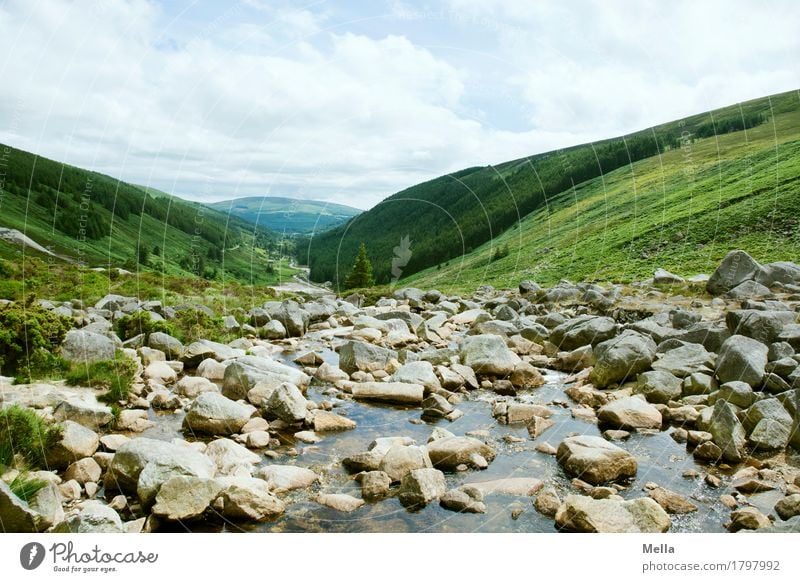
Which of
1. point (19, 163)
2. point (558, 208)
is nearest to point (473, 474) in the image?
point (558, 208)

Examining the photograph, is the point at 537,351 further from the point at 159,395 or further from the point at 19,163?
the point at 19,163

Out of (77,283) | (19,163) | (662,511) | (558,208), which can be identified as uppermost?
(558,208)

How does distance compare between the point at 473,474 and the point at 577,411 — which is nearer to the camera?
the point at 473,474

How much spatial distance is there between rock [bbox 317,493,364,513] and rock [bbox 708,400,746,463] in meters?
7.76

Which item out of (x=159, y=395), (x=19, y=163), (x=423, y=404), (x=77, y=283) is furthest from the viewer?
(x=19, y=163)

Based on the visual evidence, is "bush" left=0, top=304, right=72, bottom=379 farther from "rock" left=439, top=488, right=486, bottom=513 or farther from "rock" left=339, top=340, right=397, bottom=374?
"rock" left=439, top=488, right=486, bottom=513

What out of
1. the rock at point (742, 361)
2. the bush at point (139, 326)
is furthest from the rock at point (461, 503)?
the bush at point (139, 326)

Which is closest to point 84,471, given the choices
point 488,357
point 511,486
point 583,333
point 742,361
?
point 511,486

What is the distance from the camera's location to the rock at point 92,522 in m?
7.64

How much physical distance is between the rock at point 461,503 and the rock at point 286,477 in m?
2.66

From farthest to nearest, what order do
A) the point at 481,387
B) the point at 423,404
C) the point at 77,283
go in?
the point at 77,283, the point at 481,387, the point at 423,404

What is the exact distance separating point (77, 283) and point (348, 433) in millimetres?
32804

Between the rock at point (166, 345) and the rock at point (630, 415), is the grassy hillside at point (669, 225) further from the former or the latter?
the rock at point (166, 345)
